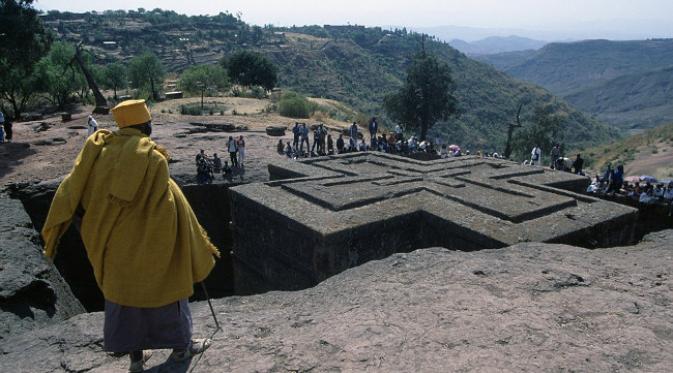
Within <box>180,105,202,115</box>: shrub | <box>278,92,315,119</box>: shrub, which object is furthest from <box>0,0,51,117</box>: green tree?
<box>278,92,315,119</box>: shrub

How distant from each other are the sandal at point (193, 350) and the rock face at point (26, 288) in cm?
173

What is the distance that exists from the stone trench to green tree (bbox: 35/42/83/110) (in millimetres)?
19104

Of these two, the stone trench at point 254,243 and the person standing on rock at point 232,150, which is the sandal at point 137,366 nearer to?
the stone trench at point 254,243

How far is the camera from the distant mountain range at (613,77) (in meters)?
103

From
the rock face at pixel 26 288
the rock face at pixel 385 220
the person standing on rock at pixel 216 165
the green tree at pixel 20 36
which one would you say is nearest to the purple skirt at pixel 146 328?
the rock face at pixel 26 288

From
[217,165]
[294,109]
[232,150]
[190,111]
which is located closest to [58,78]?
[190,111]

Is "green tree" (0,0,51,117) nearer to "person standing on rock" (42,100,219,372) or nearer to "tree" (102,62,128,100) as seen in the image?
"tree" (102,62,128,100)

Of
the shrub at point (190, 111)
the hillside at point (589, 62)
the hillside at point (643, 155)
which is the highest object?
the hillside at point (589, 62)

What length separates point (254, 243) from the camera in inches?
306

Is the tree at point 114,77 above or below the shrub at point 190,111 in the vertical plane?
above

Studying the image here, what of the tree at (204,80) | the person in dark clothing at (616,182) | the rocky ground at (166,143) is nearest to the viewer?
the person in dark clothing at (616,182)

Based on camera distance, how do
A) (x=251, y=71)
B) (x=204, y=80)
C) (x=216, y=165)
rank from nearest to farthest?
1. (x=216, y=165)
2. (x=204, y=80)
3. (x=251, y=71)

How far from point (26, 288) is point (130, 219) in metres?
2.43

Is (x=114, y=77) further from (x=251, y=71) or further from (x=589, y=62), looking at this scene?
(x=589, y=62)
